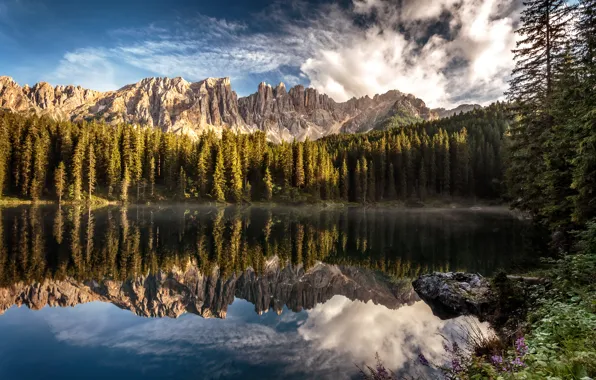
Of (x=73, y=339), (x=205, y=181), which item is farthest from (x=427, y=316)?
(x=205, y=181)

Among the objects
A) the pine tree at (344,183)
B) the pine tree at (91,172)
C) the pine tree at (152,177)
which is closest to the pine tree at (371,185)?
the pine tree at (344,183)

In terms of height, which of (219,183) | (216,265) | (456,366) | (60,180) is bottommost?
(216,265)

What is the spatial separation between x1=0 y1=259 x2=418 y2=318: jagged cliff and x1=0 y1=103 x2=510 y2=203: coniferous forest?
74.1 m

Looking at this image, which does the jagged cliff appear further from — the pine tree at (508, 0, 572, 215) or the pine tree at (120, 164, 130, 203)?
the pine tree at (120, 164, 130, 203)

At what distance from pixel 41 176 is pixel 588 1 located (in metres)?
104

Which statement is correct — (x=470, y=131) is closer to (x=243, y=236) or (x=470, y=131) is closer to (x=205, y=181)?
(x=205, y=181)

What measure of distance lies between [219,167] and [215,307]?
81552mm

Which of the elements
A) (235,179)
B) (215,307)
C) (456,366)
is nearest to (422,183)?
(235,179)

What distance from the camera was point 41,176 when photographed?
8094 centimetres

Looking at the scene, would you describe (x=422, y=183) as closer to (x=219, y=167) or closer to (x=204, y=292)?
(x=219, y=167)

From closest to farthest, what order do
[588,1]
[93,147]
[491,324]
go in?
[491,324] < [588,1] < [93,147]

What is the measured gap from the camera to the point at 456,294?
1566 cm

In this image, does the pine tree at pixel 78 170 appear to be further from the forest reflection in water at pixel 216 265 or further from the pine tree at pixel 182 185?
the forest reflection in water at pixel 216 265

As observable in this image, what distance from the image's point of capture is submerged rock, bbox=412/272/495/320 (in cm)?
1433
